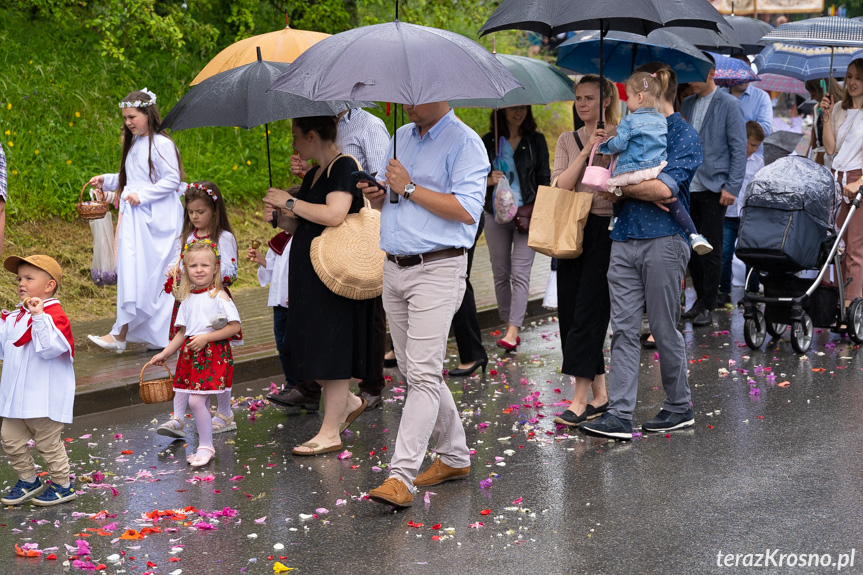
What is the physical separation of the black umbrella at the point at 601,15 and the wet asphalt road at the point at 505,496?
6.92 ft

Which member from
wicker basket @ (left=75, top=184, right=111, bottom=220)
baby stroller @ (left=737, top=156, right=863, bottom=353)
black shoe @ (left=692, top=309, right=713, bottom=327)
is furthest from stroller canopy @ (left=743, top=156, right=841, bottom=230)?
wicker basket @ (left=75, top=184, right=111, bottom=220)

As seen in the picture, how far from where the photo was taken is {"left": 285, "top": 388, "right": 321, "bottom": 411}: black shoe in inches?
296

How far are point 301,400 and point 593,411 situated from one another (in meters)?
2.01

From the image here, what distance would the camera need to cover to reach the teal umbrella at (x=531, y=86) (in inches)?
322

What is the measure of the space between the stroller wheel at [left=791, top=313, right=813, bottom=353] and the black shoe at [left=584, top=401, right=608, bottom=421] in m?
2.46

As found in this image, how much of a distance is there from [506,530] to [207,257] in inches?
102

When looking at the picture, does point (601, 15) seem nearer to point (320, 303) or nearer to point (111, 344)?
point (320, 303)

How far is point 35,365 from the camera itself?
5.53 meters

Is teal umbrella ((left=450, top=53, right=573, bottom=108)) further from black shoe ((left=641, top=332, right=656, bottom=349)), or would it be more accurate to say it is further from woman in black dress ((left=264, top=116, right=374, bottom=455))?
black shoe ((left=641, top=332, right=656, bottom=349))

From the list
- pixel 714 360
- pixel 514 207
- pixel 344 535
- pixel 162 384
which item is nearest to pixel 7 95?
pixel 514 207

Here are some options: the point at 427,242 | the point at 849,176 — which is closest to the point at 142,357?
the point at 427,242

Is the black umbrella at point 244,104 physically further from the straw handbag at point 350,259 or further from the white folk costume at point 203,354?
the white folk costume at point 203,354

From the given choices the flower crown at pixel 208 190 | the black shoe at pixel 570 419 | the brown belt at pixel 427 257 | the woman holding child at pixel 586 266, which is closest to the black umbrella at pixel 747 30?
the woman holding child at pixel 586 266

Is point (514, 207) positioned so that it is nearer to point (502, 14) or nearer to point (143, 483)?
point (502, 14)
